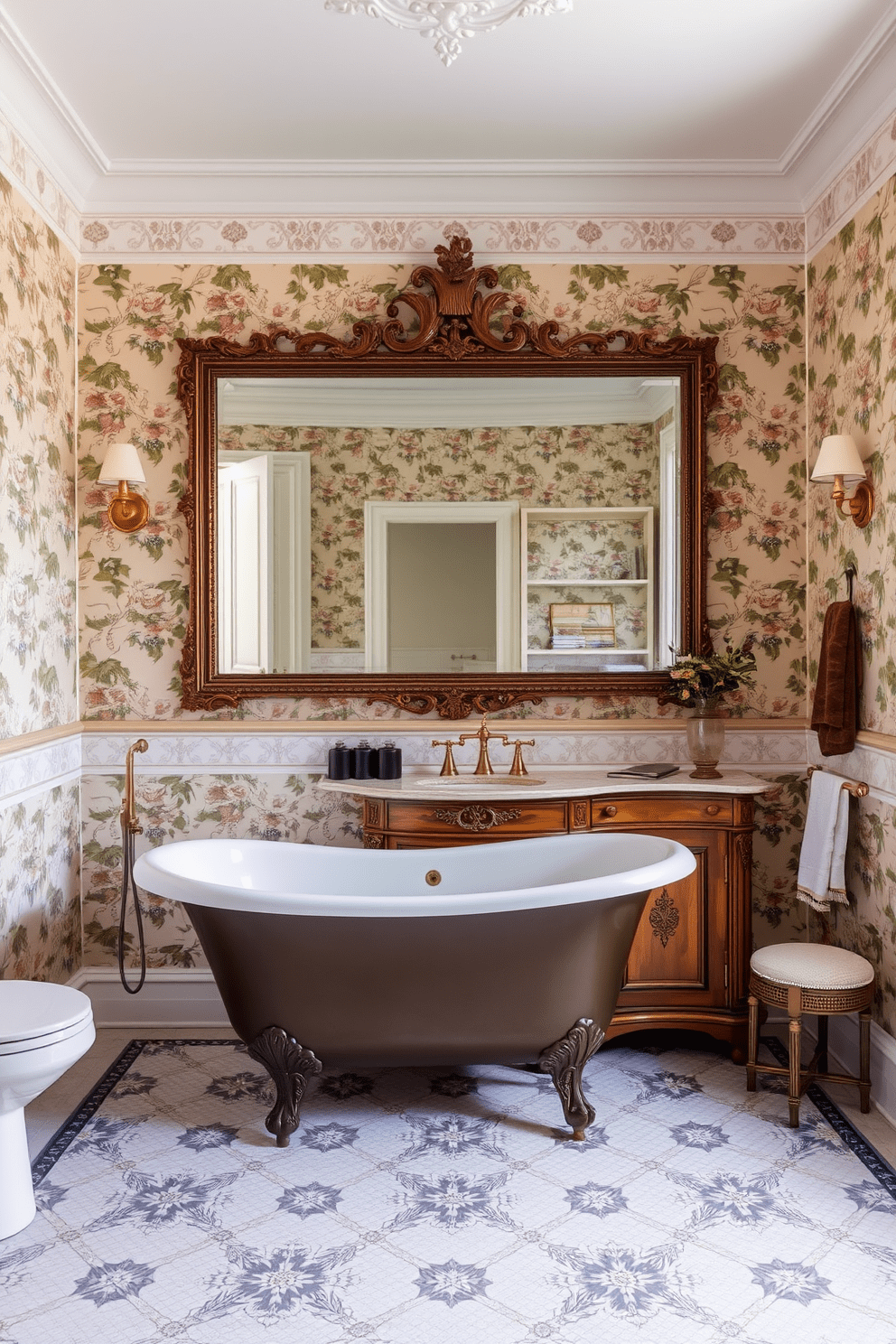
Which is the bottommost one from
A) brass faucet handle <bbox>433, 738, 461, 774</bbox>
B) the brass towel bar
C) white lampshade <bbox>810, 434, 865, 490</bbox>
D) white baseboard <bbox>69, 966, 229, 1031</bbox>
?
white baseboard <bbox>69, 966, 229, 1031</bbox>

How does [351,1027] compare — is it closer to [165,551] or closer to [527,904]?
[527,904]

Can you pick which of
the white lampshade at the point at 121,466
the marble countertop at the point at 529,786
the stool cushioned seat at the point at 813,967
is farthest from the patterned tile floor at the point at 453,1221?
the white lampshade at the point at 121,466

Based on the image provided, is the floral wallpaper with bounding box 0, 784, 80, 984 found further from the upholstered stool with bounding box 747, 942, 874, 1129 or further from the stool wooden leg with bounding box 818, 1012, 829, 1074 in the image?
the stool wooden leg with bounding box 818, 1012, 829, 1074

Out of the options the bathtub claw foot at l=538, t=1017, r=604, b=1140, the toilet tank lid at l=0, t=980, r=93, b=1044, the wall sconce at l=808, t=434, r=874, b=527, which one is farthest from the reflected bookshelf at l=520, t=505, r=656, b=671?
the toilet tank lid at l=0, t=980, r=93, b=1044

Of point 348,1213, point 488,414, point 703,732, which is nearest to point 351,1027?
point 348,1213

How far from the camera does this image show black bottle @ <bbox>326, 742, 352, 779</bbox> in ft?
10.3

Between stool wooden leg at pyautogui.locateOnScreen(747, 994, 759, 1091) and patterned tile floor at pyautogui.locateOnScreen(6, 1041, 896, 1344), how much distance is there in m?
0.04

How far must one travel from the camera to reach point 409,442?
328cm

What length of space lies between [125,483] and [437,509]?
1.03m

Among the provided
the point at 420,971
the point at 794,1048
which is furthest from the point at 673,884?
the point at 420,971

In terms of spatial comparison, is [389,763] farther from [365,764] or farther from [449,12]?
[449,12]

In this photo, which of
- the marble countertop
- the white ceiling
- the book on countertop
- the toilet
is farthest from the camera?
the book on countertop

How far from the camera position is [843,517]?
9.78 ft

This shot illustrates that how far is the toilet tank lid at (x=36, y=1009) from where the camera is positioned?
2053mm
